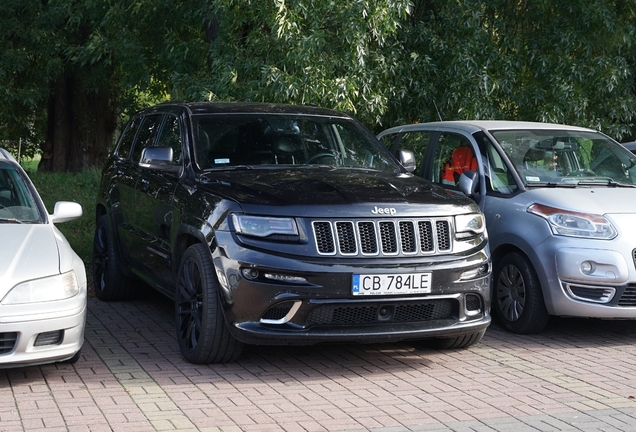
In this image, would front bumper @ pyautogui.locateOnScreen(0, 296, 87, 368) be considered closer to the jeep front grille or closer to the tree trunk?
the jeep front grille

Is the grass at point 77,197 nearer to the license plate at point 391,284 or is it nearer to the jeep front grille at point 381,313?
the jeep front grille at point 381,313

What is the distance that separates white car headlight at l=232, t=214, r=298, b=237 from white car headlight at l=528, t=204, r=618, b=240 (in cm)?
252

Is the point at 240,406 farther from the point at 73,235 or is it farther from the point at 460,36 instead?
the point at 460,36

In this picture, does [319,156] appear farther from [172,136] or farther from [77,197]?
[77,197]

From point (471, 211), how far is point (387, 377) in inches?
51.9

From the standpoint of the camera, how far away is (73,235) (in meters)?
12.6

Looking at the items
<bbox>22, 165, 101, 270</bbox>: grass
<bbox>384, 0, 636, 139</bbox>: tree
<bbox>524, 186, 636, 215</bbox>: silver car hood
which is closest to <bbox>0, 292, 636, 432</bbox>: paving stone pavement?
<bbox>524, 186, 636, 215</bbox>: silver car hood

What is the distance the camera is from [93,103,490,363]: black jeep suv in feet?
21.1

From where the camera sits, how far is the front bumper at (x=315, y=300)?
6379mm

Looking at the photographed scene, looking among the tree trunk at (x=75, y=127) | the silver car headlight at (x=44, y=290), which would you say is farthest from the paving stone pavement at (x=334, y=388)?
the tree trunk at (x=75, y=127)

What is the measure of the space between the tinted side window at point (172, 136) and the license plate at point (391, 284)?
1.98 m

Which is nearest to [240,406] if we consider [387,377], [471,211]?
[387,377]

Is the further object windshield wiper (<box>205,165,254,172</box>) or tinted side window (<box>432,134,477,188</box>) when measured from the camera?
tinted side window (<box>432,134,477,188</box>)

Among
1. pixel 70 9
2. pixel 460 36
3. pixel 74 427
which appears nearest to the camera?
pixel 74 427
